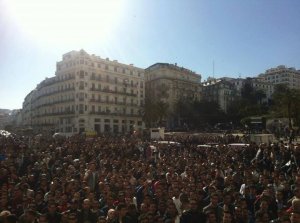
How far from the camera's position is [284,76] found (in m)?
137

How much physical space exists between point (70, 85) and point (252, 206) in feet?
221

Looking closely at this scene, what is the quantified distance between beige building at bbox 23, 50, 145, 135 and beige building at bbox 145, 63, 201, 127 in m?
4.70

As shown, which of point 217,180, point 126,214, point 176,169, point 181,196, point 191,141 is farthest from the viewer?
point 191,141

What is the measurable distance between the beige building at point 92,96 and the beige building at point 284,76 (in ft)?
246

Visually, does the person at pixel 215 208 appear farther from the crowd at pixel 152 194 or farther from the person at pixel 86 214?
the person at pixel 86 214

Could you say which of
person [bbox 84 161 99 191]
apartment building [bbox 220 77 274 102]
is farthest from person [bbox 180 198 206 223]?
apartment building [bbox 220 77 274 102]

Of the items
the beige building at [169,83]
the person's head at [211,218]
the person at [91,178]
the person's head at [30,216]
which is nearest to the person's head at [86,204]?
the person's head at [30,216]

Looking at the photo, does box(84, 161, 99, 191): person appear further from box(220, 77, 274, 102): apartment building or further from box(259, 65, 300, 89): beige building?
box(259, 65, 300, 89): beige building

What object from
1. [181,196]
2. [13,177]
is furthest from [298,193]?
[13,177]

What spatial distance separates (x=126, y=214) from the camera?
7.81m

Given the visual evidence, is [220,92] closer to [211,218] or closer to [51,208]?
[51,208]

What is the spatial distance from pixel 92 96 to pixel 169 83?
2169 cm

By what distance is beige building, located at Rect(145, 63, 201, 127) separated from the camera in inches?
3360

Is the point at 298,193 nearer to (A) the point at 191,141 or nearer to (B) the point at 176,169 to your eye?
(B) the point at 176,169
